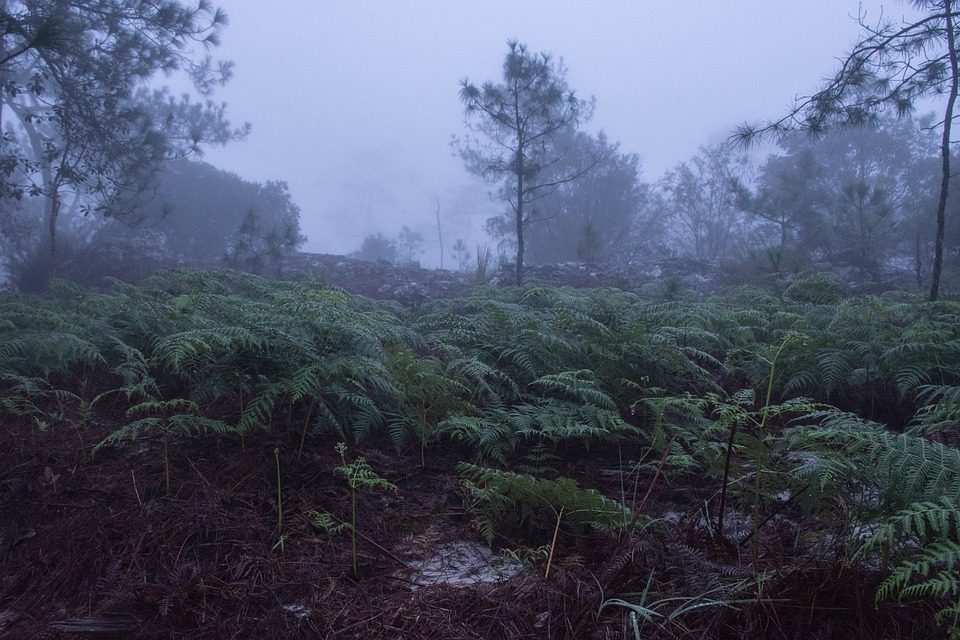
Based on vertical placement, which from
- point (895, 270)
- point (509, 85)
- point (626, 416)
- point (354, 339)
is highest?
point (509, 85)

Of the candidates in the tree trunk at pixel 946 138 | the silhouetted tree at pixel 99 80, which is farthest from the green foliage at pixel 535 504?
the silhouetted tree at pixel 99 80

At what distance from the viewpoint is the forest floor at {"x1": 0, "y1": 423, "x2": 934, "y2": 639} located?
5.50ft

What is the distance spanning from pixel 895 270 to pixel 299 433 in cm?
1661

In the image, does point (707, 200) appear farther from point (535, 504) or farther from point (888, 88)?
point (535, 504)

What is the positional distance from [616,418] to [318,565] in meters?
1.65

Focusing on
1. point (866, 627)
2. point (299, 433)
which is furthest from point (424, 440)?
point (866, 627)

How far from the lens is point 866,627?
1.55 metres

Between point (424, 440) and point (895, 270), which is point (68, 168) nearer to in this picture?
point (424, 440)

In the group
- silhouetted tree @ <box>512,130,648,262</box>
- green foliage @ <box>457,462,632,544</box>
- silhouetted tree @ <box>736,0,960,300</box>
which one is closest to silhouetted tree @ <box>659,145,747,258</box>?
silhouetted tree @ <box>512,130,648,262</box>

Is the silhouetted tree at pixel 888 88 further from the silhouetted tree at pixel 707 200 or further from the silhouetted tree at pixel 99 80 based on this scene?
the silhouetted tree at pixel 707 200

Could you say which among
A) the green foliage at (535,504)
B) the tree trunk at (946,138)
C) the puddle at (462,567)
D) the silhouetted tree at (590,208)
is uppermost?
the silhouetted tree at (590,208)

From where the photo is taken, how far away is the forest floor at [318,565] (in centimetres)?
168

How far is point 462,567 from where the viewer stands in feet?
6.96

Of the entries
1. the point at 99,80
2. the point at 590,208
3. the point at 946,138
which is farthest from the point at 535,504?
the point at 590,208
